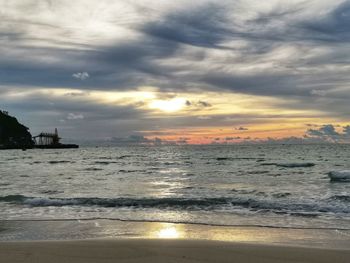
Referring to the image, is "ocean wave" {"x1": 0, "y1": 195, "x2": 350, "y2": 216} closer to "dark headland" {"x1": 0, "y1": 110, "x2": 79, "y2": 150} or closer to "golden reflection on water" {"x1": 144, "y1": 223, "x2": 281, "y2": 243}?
"golden reflection on water" {"x1": 144, "y1": 223, "x2": 281, "y2": 243}

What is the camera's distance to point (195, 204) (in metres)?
15.1

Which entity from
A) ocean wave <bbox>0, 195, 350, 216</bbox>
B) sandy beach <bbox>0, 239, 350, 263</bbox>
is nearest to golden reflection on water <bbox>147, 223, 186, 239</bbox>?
sandy beach <bbox>0, 239, 350, 263</bbox>

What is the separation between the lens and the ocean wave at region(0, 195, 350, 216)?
13625mm

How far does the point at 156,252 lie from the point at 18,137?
17188 centimetres

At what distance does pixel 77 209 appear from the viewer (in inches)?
552

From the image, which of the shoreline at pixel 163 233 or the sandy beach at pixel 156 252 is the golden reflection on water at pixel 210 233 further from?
the sandy beach at pixel 156 252

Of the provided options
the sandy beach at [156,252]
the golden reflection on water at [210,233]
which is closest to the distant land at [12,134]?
the golden reflection on water at [210,233]

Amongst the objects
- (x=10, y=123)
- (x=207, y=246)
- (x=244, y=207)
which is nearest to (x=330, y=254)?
(x=207, y=246)

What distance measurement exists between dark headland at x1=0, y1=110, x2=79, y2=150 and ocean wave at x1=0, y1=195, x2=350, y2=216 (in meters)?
146

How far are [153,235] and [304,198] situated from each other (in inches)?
378

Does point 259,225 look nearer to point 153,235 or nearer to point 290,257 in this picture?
point 153,235

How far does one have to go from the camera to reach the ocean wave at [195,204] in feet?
44.7

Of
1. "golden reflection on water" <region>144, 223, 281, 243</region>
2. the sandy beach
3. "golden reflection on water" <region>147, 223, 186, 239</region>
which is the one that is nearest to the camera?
the sandy beach

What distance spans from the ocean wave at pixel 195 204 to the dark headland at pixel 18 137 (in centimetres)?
14621
